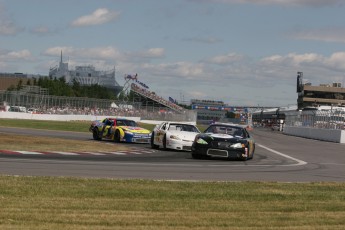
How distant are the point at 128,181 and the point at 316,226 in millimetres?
4745

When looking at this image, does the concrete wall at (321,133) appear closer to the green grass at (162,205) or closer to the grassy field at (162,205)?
the grassy field at (162,205)

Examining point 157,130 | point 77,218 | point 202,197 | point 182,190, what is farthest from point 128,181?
point 157,130

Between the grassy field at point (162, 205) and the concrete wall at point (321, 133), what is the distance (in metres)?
35.1

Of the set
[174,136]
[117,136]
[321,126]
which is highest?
[321,126]

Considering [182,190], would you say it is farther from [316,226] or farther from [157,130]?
[157,130]

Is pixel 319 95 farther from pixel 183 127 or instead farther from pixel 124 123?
pixel 183 127

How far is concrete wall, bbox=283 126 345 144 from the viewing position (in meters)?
46.9

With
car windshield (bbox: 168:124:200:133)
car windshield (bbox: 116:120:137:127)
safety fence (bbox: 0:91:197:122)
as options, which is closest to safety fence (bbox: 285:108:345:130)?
car windshield (bbox: 116:120:137:127)

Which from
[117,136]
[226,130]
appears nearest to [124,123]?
[117,136]

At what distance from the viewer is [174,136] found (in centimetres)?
2605

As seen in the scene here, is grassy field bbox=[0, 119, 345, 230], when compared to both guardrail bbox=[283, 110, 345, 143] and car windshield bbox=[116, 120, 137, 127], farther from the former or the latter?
guardrail bbox=[283, 110, 345, 143]

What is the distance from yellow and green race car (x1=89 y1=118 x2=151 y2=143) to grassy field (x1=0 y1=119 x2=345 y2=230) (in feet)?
60.7

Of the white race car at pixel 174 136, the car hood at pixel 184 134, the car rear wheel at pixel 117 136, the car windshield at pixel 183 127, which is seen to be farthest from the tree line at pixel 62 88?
the car hood at pixel 184 134

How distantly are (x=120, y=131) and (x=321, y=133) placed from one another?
84.0 ft
